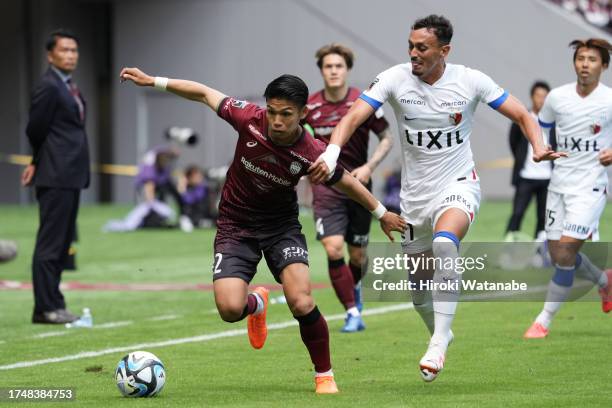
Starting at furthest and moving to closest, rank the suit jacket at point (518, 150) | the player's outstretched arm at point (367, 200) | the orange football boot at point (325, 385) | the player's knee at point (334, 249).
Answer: the suit jacket at point (518, 150) → the player's knee at point (334, 249) → the orange football boot at point (325, 385) → the player's outstretched arm at point (367, 200)

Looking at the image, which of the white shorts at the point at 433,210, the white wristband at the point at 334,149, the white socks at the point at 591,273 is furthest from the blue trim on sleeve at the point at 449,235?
the white socks at the point at 591,273

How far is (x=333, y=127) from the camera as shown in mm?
11336

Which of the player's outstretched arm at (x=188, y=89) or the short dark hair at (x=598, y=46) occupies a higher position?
the short dark hair at (x=598, y=46)

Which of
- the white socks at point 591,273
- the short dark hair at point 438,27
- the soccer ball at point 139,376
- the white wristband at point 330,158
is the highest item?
the short dark hair at point 438,27

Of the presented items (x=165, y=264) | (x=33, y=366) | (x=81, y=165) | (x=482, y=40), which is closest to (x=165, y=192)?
(x=165, y=264)

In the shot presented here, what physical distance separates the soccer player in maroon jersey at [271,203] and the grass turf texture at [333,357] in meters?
0.55

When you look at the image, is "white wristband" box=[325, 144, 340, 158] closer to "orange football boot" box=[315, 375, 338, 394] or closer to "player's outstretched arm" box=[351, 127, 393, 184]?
"orange football boot" box=[315, 375, 338, 394]

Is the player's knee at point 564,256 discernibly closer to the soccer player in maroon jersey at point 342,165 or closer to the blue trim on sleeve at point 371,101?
the soccer player in maroon jersey at point 342,165

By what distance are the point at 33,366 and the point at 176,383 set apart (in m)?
1.45

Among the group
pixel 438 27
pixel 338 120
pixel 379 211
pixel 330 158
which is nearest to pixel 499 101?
pixel 438 27

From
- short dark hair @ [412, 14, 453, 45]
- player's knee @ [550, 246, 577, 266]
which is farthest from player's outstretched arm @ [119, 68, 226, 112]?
player's knee @ [550, 246, 577, 266]

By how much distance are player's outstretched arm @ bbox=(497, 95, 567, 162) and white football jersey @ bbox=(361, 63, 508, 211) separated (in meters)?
0.07

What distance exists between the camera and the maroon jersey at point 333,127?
11359 millimetres

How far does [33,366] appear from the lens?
30.2 feet
